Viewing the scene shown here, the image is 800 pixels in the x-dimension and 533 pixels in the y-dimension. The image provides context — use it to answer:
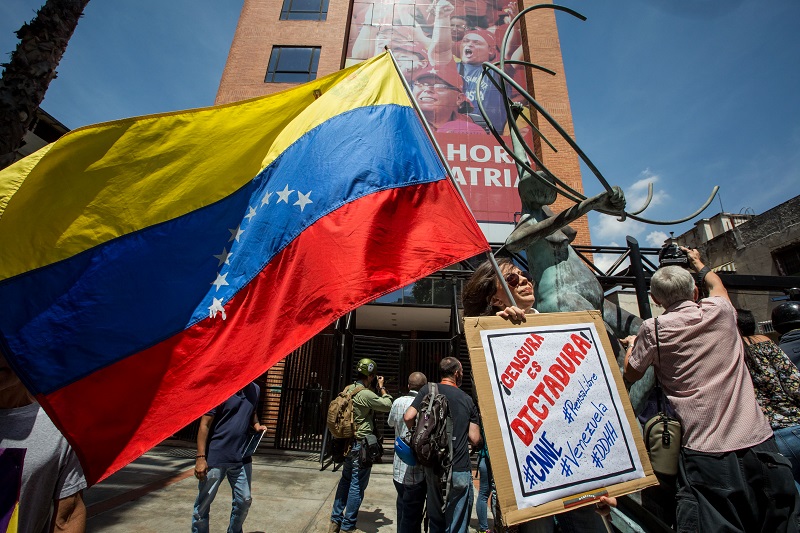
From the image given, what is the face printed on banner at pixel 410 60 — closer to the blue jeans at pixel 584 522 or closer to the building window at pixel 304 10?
the building window at pixel 304 10

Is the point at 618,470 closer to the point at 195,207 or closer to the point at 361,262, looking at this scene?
the point at 361,262

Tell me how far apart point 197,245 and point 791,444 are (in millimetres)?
3706

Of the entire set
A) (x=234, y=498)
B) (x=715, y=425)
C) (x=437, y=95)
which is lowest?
(x=234, y=498)


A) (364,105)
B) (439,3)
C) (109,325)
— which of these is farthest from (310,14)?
(109,325)

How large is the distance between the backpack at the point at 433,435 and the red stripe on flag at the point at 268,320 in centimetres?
156

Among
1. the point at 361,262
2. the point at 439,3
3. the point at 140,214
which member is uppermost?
the point at 439,3

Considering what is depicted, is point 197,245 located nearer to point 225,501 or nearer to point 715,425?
point 715,425

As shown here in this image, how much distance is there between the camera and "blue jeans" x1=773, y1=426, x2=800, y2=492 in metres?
2.31

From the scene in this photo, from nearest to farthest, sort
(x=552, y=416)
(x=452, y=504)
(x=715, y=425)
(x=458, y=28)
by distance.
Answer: (x=552, y=416) → (x=715, y=425) → (x=452, y=504) → (x=458, y=28)

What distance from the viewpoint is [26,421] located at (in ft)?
5.99

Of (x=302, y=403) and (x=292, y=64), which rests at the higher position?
(x=292, y=64)

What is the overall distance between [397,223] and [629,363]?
5.13 ft

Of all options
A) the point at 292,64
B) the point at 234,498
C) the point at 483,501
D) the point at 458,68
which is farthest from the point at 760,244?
the point at 234,498

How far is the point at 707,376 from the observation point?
195cm
